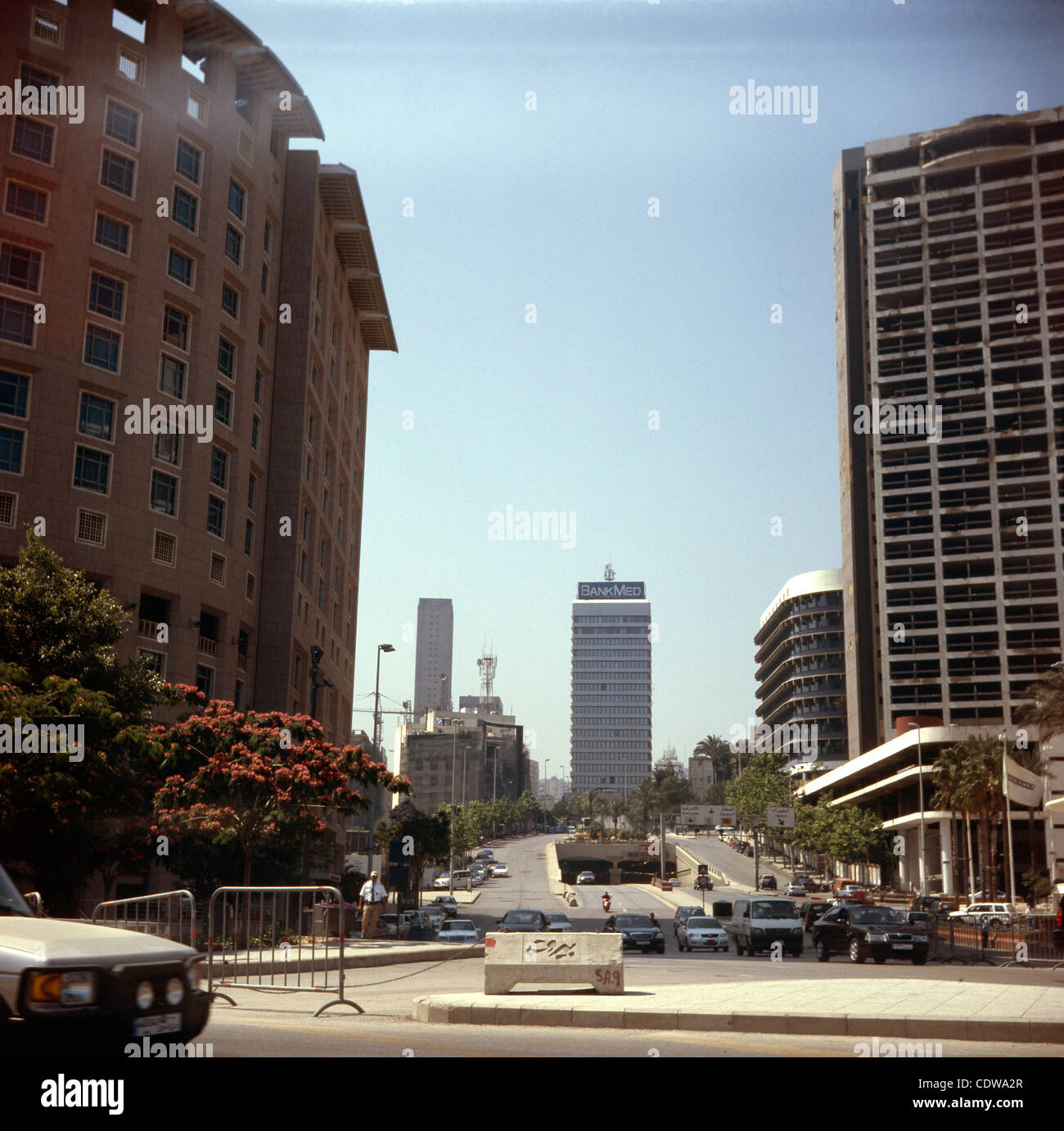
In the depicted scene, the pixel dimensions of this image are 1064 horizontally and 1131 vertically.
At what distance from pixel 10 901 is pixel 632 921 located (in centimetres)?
2901

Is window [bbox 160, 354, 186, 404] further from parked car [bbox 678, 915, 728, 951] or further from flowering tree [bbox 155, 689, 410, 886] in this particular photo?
parked car [bbox 678, 915, 728, 951]

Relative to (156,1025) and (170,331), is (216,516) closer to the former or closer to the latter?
(170,331)

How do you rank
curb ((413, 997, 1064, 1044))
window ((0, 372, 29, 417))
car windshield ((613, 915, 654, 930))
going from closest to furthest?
curb ((413, 997, 1064, 1044)) < car windshield ((613, 915, 654, 930)) < window ((0, 372, 29, 417))

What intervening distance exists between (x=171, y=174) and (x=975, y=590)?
286ft

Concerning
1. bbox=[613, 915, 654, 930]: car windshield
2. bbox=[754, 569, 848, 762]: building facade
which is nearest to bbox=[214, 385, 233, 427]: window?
bbox=[613, 915, 654, 930]: car windshield

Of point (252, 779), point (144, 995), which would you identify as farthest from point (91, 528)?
point (144, 995)

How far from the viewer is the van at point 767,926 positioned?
32906mm

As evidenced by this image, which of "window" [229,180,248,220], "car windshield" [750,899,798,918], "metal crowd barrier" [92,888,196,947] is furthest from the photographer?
"window" [229,180,248,220]

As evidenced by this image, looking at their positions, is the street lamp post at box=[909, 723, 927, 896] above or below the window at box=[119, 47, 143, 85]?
below

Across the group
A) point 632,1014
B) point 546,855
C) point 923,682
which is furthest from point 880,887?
point 632,1014

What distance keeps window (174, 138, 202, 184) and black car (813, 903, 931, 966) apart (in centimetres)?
3889

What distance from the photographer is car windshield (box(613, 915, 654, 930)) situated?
1387 inches
